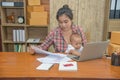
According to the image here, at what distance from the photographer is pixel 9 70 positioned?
1602 millimetres

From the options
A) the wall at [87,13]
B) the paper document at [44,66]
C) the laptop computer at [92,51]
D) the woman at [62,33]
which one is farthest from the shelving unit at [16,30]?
the paper document at [44,66]

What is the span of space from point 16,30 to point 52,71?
8.15ft

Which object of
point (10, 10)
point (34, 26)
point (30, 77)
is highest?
point (10, 10)

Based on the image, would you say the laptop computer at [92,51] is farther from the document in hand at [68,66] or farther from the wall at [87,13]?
the wall at [87,13]

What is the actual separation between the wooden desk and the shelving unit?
198 cm

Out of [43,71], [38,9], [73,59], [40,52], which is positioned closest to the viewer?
[43,71]

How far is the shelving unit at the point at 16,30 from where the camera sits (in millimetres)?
3873

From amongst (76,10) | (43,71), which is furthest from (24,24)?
(43,71)

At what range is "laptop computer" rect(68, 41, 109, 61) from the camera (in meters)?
1.77

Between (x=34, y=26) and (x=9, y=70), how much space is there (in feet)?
7.95

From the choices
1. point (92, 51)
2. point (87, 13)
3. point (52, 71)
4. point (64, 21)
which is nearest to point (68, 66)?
point (52, 71)

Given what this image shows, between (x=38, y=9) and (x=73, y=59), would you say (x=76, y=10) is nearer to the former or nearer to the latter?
(x=38, y=9)

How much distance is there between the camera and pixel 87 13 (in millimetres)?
3934

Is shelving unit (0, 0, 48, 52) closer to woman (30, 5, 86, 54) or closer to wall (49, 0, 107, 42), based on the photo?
wall (49, 0, 107, 42)
